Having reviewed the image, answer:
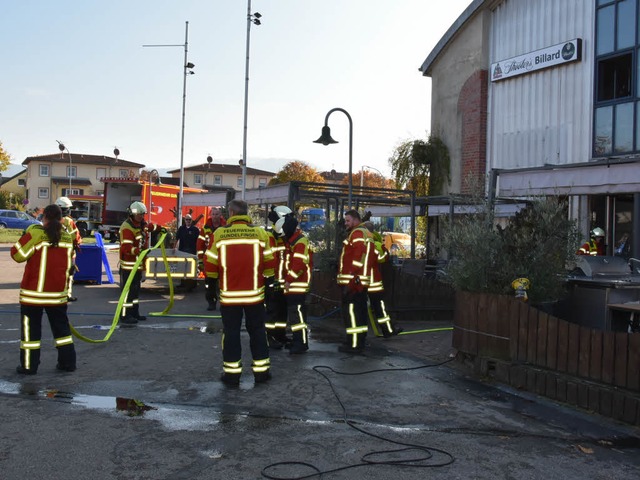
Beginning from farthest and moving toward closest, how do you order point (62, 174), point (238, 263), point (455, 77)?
1. point (62, 174)
2. point (455, 77)
3. point (238, 263)

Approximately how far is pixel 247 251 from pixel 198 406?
5.33ft

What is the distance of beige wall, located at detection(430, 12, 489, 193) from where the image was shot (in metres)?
19.6

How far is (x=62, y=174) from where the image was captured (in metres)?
76.9

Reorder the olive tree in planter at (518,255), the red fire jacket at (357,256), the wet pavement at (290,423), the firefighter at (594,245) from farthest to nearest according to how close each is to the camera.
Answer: the firefighter at (594,245), the red fire jacket at (357,256), the olive tree in planter at (518,255), the wet pavement at (290,423)

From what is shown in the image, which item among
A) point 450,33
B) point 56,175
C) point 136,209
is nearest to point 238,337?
point 136,209

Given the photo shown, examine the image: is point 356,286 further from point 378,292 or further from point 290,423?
point 290,423

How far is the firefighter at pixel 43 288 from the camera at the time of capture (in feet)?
22.1

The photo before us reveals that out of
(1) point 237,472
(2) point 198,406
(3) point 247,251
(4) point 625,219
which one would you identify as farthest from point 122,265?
(4) point 625,219

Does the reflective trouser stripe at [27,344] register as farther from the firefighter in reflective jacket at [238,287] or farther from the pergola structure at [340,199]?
the pergola structure at [340,199]

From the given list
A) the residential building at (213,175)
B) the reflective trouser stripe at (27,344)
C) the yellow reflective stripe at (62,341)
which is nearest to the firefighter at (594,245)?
the yellow reflective stripe at (62,341)

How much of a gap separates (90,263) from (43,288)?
9495 mm

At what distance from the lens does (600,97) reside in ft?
53.5

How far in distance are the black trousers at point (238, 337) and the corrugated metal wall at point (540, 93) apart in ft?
40.9

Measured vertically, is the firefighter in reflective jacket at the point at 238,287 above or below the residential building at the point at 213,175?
below
